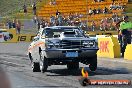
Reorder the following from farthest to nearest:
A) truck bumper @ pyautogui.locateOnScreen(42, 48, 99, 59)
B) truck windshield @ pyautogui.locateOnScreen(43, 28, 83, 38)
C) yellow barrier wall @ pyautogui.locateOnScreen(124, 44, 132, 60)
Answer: yellow barrier wall @ pyautogui.locateOnScreen(124, 44, 132, 60), truck windshield @ pyautogui.locateOnScreen(43, 28, 83, 38), truck bumper @ pyautogui.locateOnScreen(42, 48, 99, 59)

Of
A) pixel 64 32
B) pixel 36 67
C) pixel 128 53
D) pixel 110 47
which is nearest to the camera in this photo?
pixel 64 32

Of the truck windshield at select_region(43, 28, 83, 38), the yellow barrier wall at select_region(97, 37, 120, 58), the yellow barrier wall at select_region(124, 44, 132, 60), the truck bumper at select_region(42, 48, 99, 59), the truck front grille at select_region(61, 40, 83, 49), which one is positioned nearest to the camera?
the truck bumper at select_region(42, 48, 99, 59)

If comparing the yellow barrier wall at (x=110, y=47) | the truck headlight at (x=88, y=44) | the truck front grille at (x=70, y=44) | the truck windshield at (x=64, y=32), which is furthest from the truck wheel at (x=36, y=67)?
the yellow barrier wall at (x=110, y=47)

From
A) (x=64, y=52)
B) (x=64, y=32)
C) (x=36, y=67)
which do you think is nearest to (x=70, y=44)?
(x=64, y=52)

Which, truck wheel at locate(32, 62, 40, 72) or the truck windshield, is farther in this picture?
Answer: truck wheel at locate(32, 62, 40, 72)

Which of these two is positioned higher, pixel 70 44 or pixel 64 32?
pixel 64 32

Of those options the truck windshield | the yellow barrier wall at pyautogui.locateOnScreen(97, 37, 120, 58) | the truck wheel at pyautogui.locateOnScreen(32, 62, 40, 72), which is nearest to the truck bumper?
the truck windshield

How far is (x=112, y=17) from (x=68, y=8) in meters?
11.6

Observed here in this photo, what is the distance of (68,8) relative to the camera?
154 ft

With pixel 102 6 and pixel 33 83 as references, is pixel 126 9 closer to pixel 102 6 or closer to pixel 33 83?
pixel 102 6

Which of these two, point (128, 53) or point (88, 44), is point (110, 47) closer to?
point (128, 53)

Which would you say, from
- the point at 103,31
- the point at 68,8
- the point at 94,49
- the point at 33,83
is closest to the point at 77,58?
the point at 94,49

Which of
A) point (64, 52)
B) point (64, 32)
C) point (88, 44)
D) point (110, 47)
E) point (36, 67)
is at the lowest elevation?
point (110, 47)

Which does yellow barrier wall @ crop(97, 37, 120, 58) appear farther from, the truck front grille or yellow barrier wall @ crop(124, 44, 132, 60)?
the truck front grille
